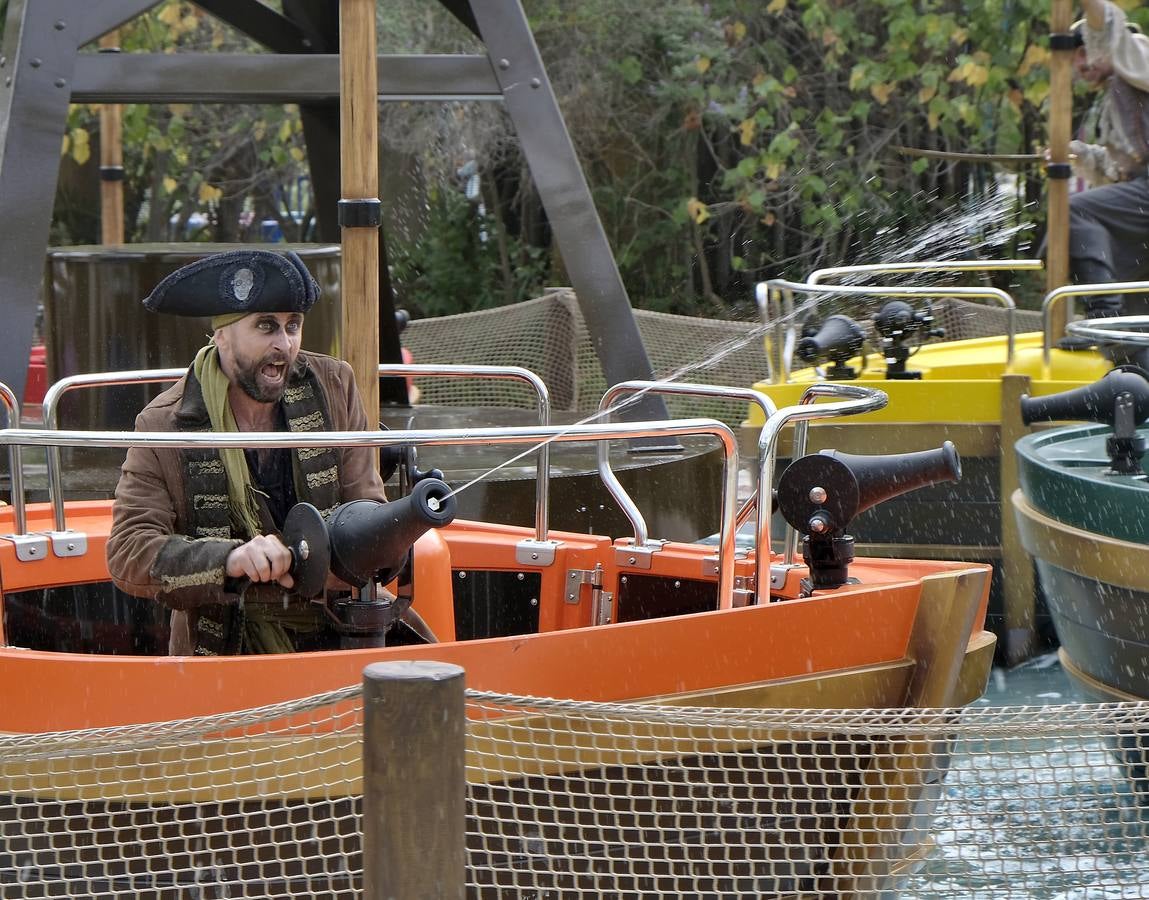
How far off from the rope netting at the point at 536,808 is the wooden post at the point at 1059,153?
221 inches

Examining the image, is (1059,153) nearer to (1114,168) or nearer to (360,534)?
(1114,168)

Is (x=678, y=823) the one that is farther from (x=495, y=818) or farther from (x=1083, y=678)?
(x=1083, y=678)

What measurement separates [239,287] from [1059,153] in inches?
241

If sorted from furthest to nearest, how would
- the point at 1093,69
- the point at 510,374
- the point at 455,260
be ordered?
the point at 455,260 < the point at 1093,69 < the point at 510,374

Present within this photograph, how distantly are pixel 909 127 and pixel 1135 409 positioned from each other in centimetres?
884

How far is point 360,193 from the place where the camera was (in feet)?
13.3

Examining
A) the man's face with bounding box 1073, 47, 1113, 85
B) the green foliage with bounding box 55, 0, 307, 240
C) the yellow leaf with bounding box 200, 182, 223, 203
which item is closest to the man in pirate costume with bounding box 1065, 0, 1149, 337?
the man's face with bounding box 1073, 47, 1113, 85

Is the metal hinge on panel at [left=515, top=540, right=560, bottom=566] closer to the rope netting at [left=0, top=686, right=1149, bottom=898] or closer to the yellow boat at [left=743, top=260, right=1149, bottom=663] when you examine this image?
the rope netting at [left=0, top=686, right=1149, bottom=898]

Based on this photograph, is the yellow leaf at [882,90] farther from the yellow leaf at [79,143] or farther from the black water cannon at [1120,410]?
the black water cannon at [1120,410]

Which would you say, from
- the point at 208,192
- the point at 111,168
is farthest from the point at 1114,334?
the point at 208,192

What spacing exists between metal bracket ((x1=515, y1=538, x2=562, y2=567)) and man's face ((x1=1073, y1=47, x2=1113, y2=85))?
18.3 feet

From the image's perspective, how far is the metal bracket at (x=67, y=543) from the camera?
439 cm

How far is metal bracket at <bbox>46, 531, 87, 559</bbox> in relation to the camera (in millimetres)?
4391

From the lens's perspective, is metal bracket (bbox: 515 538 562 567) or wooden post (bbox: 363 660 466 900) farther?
metal bracket (bbox: 515 538 562 567)
